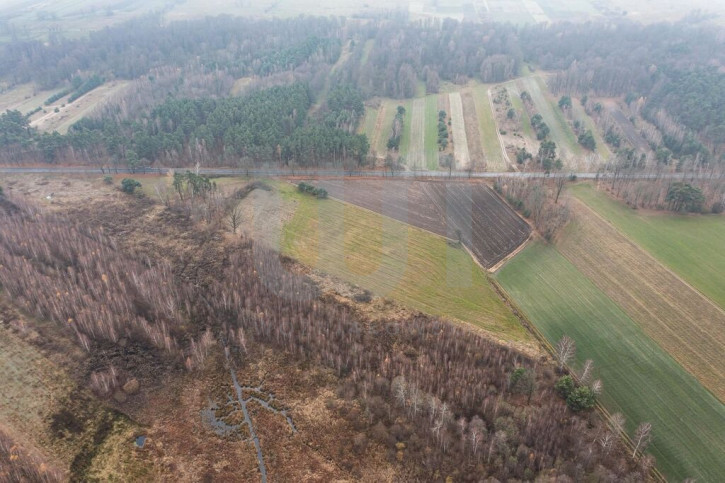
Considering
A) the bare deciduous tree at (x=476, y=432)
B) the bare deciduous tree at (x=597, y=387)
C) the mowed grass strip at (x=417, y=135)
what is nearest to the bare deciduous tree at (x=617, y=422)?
the bare deciduous tree at (x=597, y=387)

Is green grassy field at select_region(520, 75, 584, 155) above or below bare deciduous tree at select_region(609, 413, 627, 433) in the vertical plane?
above

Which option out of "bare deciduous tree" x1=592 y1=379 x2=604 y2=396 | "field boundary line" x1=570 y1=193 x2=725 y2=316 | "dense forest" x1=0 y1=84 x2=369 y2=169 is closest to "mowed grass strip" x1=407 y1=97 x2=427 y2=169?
"dense forest" x1=0 y1=84 x2=369 y2=169

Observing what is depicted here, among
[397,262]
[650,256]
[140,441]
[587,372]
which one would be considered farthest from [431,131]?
[140,441]

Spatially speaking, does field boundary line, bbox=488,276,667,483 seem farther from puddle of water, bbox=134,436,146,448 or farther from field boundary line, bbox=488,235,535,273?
puddle of water, bbox=134,436,146,448

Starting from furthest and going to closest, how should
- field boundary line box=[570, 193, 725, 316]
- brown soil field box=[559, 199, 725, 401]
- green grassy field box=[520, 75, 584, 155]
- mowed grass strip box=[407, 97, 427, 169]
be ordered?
green grassy field box=[520, 75, 584, 155] → mowed grass strip box=[407, 97, 427, 169] → field boundary line box=[570, 193, 725, 316] → brown soil field box=[559, 199, 725, 401]

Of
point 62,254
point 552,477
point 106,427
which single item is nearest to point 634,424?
point 552,477

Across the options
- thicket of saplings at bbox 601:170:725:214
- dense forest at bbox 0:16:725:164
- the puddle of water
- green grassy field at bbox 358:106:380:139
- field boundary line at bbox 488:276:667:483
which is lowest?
the puddle of water

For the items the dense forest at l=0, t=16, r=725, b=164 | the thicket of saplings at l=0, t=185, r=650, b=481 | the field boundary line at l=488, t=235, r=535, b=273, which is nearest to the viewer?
the thicket of saplings at l=0, t=185, r=650, b=481

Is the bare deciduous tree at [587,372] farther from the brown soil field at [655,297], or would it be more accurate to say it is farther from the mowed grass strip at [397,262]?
the brown soil field at [655,297]
